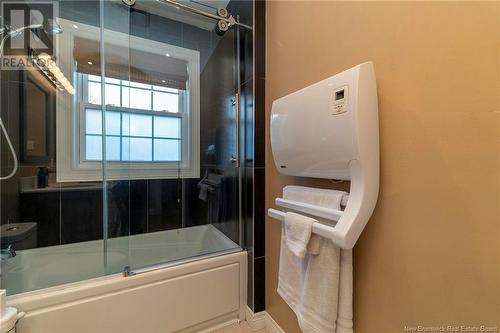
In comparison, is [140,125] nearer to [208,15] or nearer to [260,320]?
[208,15]

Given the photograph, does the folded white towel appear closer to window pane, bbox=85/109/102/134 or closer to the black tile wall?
the black tile wall

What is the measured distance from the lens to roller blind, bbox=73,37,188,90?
1648 millimetres

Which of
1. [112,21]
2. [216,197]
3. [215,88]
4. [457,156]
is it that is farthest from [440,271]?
[112,21]

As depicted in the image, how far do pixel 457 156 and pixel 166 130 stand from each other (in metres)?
1.86

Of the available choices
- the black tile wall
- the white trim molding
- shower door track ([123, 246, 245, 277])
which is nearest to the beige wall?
the black tile wall

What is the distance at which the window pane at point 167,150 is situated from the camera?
6.09ft

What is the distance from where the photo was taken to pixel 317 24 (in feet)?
3.27

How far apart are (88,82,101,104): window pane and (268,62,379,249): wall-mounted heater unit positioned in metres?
1.66

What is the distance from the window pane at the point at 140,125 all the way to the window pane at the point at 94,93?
295mm

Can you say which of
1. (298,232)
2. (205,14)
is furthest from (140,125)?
(298,232)

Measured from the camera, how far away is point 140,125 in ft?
5.78

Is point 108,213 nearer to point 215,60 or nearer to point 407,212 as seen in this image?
point 215,60

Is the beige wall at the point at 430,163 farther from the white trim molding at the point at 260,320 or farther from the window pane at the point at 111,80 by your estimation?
the window pane at the point at 111,80

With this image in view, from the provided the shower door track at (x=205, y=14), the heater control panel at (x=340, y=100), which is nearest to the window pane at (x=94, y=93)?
the shower door track at (x=205, y=14)
